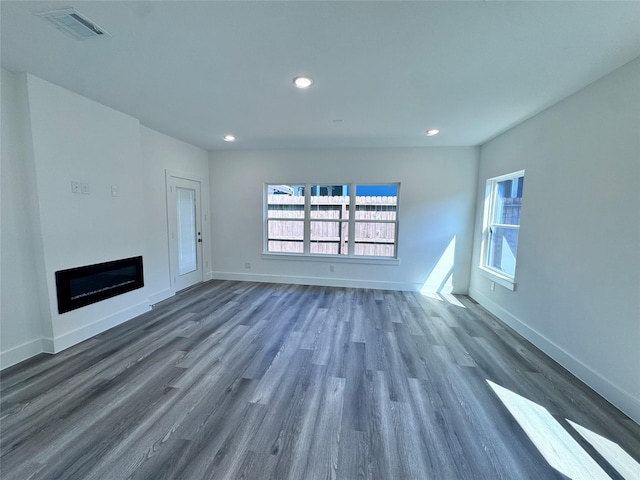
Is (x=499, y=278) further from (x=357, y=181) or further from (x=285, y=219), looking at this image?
(x=285, y=219)

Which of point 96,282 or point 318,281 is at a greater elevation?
point 96,282

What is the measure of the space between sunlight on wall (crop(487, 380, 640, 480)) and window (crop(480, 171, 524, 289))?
1.82 m

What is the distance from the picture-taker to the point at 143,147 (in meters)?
3.60

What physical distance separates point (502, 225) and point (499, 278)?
A: 799 mm

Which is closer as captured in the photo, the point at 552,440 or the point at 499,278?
the point at 552,440

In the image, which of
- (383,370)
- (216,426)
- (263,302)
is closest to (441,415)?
(383,370)

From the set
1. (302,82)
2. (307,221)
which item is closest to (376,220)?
(307,221)

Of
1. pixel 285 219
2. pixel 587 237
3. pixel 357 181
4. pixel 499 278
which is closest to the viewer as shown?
pixel 587 237

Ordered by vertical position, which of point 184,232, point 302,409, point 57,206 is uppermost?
point 57,206

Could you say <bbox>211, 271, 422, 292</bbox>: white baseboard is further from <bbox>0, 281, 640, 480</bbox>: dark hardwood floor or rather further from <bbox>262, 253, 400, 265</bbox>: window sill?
<bbox>0, 281, 640, 480</bbox>: dark hardwood floor

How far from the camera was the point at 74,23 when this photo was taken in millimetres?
1634

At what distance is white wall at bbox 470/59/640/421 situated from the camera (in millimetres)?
1892

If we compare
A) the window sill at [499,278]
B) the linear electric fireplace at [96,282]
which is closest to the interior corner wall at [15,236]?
the linear electric fireplace at [96,282]

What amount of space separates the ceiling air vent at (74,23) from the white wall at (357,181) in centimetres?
330
